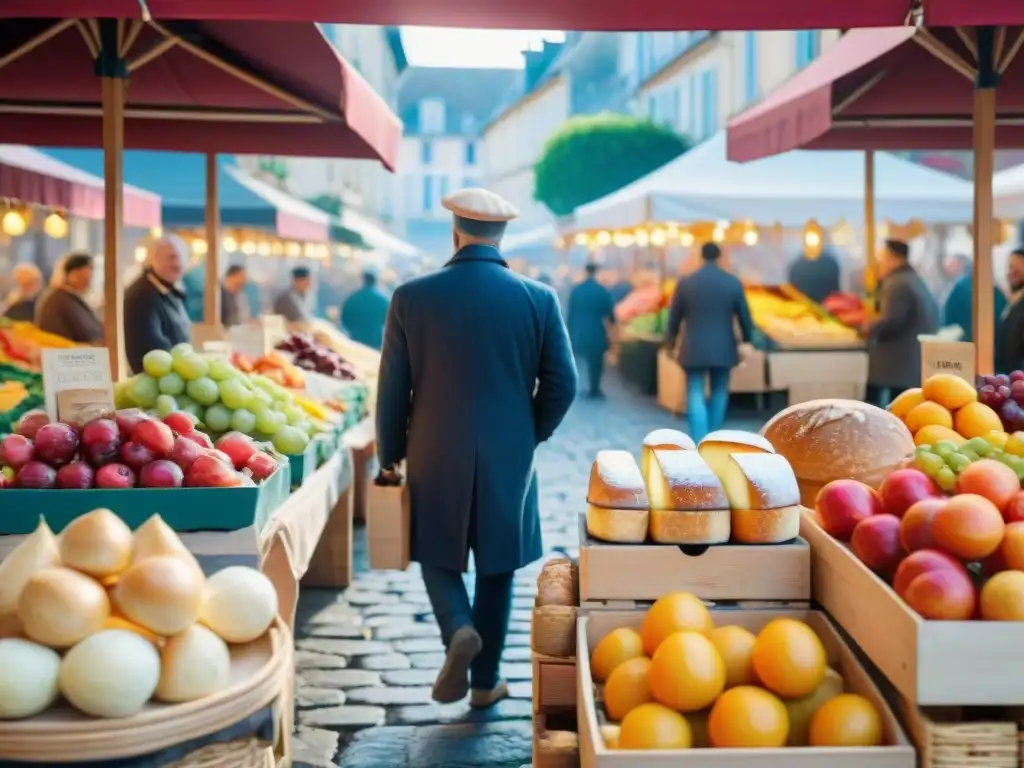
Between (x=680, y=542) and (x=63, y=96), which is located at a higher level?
(x=63, y=96)

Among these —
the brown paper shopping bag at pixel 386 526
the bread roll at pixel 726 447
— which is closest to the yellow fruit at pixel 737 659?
the bread roll at pixel 726 447

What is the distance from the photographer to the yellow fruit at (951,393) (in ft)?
14.0

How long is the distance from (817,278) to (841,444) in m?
12.9

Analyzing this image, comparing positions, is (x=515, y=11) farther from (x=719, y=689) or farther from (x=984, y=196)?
(x=984, y=196)

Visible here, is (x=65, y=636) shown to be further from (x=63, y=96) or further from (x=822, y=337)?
(x=822, y=337)

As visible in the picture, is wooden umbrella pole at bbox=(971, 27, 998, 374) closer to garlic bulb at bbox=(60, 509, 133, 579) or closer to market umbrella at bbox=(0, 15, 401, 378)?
market umbrella at bbox=(0, 15, 401, 378)

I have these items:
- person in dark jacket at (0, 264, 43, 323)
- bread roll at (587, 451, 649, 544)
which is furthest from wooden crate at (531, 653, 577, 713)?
person in dark jacket at (0, 264, 43, 323)

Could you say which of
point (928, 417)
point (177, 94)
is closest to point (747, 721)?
point (928, 417)

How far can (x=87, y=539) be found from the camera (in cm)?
257

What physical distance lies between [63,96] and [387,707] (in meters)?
4.51

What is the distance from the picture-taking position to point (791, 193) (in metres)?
14.0

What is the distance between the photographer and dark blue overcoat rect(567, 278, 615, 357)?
1683 centimetres

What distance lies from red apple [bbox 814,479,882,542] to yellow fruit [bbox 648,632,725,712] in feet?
1.92

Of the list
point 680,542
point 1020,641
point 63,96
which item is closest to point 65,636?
point 680,542
